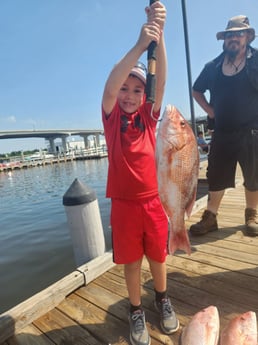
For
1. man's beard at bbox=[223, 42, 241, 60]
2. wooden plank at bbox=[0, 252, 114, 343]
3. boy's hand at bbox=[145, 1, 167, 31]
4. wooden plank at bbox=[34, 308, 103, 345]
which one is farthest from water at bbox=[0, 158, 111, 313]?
boy's hand at bbox=[145, 1, 167, 31]

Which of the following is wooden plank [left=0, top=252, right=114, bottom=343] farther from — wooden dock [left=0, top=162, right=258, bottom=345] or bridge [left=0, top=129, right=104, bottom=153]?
bridge [left=0, top=129, right=104, bottom=153]

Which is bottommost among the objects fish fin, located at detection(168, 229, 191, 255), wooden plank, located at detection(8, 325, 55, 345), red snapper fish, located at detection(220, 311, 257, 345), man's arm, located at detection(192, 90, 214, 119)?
wooden plank, located at detection(8, 325, 55, 345)

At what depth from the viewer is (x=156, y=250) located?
195 cm

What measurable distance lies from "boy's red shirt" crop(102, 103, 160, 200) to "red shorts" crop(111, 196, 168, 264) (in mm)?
73

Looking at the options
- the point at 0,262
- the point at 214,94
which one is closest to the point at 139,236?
the point at 214,94

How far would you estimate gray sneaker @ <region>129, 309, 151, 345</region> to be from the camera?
1879mm

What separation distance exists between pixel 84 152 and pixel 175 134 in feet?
198

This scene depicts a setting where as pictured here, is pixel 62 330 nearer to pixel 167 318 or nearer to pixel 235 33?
pixel 167 318

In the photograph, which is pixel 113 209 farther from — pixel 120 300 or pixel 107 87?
pixel 120 300

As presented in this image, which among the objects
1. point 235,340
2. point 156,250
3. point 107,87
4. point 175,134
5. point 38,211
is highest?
point 107,87

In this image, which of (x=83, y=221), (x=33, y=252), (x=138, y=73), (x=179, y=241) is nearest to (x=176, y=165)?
(x=179, y=241)

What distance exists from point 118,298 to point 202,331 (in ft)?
3.75

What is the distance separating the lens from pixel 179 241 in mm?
1811

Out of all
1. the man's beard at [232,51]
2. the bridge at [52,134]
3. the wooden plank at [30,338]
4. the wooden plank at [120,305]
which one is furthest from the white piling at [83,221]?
the bridge at [52,134]
